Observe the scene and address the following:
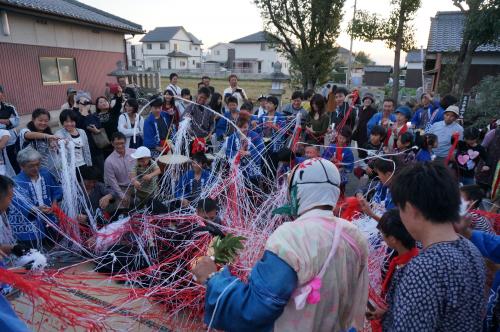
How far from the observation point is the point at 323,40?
15742mm

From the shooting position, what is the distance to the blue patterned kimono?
3.72 metres

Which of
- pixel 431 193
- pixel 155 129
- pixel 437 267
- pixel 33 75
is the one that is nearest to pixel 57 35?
pixel 33 75

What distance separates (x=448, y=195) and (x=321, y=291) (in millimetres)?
699

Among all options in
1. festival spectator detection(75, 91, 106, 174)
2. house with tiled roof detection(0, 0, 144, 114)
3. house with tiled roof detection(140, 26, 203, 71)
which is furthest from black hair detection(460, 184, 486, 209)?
house with tiled roof detection(140, 26, 203, 71)

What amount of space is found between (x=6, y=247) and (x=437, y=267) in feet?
11.7

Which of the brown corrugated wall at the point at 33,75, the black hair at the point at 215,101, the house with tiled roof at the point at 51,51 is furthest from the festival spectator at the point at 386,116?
the brown corrugated wall at the point at 33,75

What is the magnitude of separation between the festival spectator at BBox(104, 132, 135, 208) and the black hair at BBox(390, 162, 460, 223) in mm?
3939

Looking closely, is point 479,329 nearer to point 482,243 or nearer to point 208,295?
point 482,243

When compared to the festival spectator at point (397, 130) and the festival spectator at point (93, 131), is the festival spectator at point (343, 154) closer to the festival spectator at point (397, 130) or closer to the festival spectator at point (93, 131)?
the festival spectator at point (397, 130)

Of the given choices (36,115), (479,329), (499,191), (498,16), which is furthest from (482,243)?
(498,16)

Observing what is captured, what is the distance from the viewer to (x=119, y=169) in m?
4.73

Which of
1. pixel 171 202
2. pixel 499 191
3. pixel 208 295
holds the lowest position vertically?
pixel 171 202

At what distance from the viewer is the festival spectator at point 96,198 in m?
4.31

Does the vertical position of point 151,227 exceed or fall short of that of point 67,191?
it falls short
